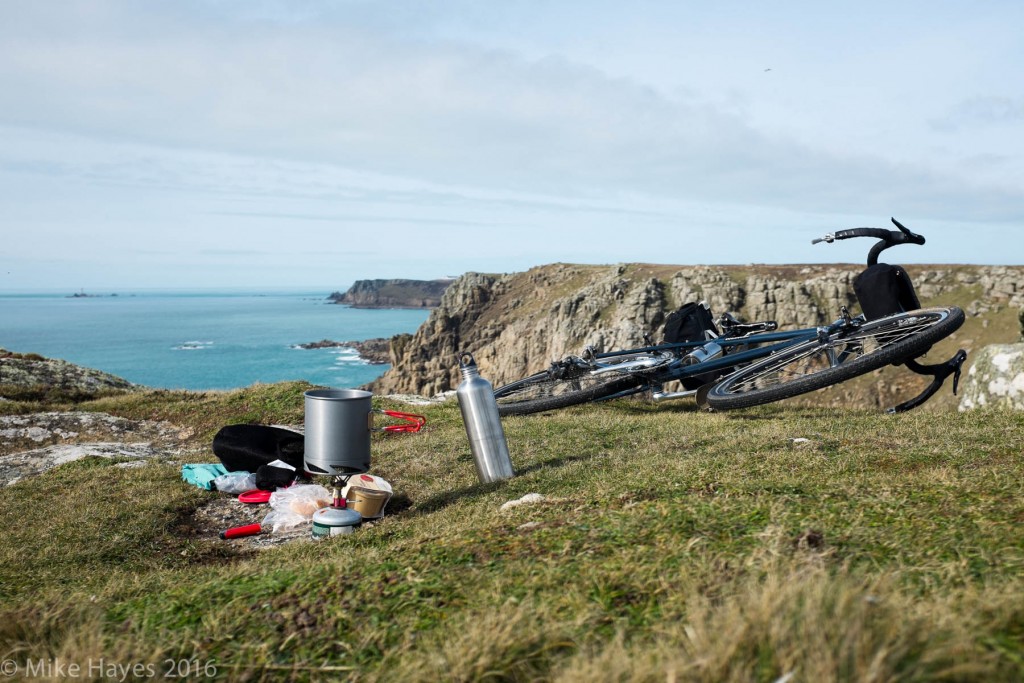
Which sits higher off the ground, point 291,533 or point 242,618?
point 242,618

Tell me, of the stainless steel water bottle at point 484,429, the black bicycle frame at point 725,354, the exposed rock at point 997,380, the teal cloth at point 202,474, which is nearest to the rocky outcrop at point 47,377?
the teal cloth at point 202,474

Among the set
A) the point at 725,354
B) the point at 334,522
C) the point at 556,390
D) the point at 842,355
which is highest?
the point at 842,355

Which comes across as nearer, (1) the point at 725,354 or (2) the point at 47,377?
(1) the point at 725,354

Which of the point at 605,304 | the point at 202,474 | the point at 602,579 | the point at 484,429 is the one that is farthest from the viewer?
the point at 605,304

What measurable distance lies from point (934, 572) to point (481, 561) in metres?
2.69

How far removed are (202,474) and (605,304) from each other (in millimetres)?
108428

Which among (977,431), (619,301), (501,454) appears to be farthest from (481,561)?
(619,301)

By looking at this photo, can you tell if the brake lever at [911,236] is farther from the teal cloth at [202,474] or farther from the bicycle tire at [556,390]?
the teal cloth at [202,474]

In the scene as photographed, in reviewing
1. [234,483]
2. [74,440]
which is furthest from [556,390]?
[74,440]

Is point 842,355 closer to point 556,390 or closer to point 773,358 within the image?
point 773,358

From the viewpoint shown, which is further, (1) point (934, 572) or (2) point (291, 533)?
(2) point (291, 533)

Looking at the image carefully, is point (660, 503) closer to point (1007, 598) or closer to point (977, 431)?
point (1007, 598)

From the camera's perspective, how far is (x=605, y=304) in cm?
11581

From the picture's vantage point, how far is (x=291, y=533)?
24.9 feet
